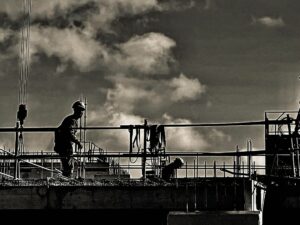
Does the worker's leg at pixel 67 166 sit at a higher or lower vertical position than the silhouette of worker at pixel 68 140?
lower

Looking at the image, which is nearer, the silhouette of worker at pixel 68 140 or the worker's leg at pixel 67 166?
the silhouette of worker at pixel 68 140

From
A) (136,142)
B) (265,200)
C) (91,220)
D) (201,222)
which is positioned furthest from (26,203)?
(265,200)

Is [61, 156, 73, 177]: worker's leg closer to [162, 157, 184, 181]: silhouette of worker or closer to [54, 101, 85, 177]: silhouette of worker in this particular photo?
[54, 101, 85, 177]: silhouette of worker

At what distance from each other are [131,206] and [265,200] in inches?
141

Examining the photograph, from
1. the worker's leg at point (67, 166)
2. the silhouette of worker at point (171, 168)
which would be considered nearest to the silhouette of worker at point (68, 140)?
the worker's leg at point (67, 166)

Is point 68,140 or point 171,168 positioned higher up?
point 68,140

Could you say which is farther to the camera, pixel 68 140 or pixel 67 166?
pixel 67 166

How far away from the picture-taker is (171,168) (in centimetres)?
1698

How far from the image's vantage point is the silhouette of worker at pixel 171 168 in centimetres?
1645

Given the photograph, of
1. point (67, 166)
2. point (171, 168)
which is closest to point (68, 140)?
point (67, 166)

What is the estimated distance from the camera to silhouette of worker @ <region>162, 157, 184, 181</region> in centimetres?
1645

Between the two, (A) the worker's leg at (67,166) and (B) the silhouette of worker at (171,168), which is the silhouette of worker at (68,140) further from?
(B) the silhouette of worker at (171,168)

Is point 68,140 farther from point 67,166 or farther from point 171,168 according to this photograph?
point 171,168

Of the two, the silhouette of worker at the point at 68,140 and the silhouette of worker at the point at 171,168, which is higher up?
the silhouette of worker at the point at 68,140
